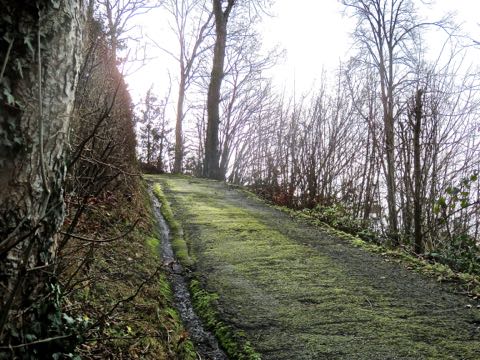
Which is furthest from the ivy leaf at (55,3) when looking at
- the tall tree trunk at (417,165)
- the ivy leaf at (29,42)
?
the tall tree trunk at (417,165)

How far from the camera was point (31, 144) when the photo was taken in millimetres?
1571

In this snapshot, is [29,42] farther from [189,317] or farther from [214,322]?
[189,317]

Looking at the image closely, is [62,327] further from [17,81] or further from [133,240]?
[133,240]

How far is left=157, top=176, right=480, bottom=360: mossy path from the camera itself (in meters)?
2.63

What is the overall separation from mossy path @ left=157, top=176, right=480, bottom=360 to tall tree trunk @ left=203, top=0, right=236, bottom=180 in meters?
8.28

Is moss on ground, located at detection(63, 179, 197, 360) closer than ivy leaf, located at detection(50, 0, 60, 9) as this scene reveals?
No

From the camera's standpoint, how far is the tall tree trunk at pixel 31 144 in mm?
1475

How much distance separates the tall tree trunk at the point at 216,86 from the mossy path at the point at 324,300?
326 inches

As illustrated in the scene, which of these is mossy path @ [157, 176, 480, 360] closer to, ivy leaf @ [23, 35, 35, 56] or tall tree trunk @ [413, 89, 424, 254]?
tall tree trunk @ [413, 89, 424, 254]

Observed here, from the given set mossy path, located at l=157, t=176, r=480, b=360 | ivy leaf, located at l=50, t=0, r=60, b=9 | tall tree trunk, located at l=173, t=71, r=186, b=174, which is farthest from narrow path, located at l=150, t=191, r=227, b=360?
tall tree trunk, located at l=173, t=71, r=186, b=174

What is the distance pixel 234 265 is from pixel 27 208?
2.98 metres

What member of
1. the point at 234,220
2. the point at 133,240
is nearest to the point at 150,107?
the point at 234,220

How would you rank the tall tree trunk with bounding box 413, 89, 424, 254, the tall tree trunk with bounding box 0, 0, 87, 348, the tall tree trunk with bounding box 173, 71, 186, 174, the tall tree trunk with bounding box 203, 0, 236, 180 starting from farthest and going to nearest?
the tall tree trunk with bounding box 173, 71, 186, 174 → the tall tree trunk with bounding box 203, 0, 236, 180 → the tall tree trunk with bounding box 413, 89, 424, 254 → the tall tree trunk with bounding box 0, 0, 87, 348

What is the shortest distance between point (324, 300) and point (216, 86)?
11232 mm
